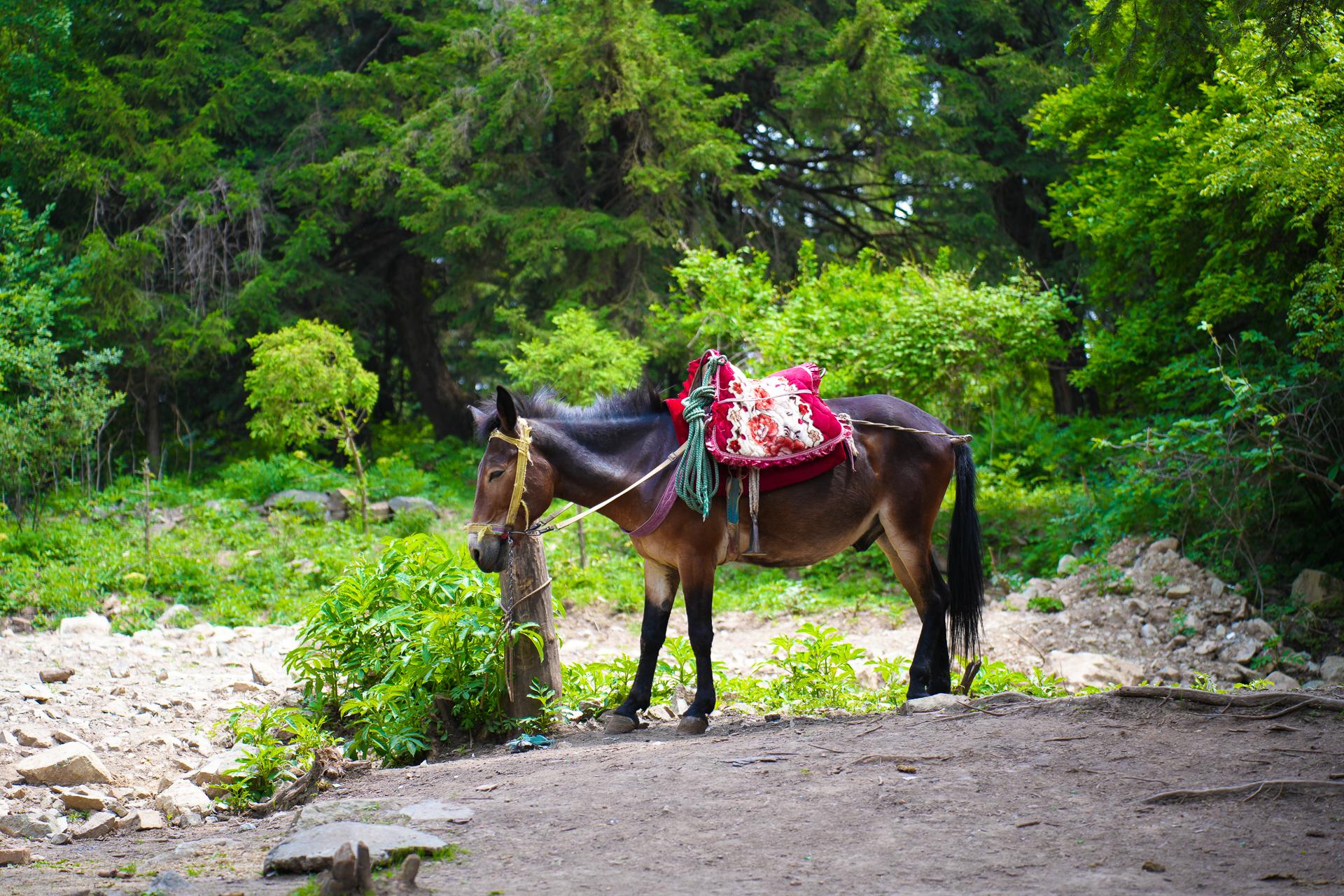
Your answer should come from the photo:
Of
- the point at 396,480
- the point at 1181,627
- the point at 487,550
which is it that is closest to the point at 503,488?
the point at 487,550

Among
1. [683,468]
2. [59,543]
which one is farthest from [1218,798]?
[59,543]

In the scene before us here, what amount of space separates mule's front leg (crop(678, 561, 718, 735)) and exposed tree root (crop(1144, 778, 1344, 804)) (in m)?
2.36

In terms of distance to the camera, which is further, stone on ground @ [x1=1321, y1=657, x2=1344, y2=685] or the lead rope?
stone on ground @ [x1=1321, y1=657, x2=1344, y2=685]

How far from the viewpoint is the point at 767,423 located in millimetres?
5504

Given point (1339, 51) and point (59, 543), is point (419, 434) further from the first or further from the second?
point (1339, 51)

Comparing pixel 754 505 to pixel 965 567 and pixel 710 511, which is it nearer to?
pixel 710 511

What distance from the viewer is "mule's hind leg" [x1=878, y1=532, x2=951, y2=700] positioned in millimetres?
5828

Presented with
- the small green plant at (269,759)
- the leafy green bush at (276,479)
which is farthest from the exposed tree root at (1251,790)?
the leafy green bush at (276,479)

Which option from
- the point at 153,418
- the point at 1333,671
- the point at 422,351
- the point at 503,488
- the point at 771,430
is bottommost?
the point at 1333,671

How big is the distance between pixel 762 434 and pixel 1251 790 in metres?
2.70

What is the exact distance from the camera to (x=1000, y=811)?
3.70 m

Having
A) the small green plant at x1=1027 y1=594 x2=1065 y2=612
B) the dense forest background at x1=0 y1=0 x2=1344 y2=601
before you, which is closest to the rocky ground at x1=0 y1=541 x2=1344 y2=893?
the small green plant at x1=1027 y1=594 x2=1065 y2=612

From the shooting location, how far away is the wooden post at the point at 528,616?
582 cm

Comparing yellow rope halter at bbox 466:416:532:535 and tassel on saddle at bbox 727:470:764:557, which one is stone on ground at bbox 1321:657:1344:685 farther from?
yellow rope halter at bbox 466:416:532:535
